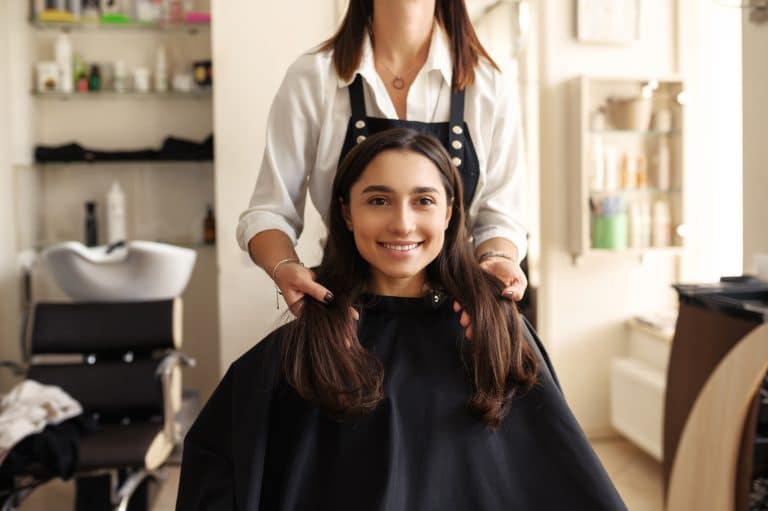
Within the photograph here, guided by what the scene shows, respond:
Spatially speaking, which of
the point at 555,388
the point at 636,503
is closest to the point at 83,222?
the point at 636,503

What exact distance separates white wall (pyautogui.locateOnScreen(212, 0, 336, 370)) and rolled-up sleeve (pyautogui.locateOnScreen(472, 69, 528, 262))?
64.9 inches

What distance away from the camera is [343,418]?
1.08 meters

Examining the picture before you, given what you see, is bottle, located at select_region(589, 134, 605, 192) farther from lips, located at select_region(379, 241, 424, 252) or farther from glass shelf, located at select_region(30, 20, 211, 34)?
lips, located at select_region(379, 241, 424, 252)

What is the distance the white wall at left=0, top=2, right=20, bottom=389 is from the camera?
3.29 metres

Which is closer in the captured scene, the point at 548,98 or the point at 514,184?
the point at 514,184

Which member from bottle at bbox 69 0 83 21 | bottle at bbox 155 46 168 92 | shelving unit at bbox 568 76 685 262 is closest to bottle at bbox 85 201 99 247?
bottle at bbox 155 46 168 92

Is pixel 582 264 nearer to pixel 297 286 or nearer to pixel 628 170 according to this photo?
pixel 628 170

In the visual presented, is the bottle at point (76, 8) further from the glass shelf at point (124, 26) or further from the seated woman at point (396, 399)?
the seated woman at point (396, 399)

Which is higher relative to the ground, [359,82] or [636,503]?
[359,82]

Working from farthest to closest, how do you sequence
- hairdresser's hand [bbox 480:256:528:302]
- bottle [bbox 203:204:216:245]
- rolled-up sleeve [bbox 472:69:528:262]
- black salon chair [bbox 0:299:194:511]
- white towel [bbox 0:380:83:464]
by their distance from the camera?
1. bottle [bbox 203:204:216:245]
2. black salon chair [bbox 0:299:194:511]
3. white towel [bbox 0:380:83:464]
4. rolled-up sleeve [bbox 472:69:528:262]
5. hairdresser's hand [bbox 480:256:528:302]

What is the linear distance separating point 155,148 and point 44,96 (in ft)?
1.86

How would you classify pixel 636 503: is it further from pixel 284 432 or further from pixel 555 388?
pixel 284 432

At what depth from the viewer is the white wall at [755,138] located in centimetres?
236

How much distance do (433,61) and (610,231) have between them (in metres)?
2.44
